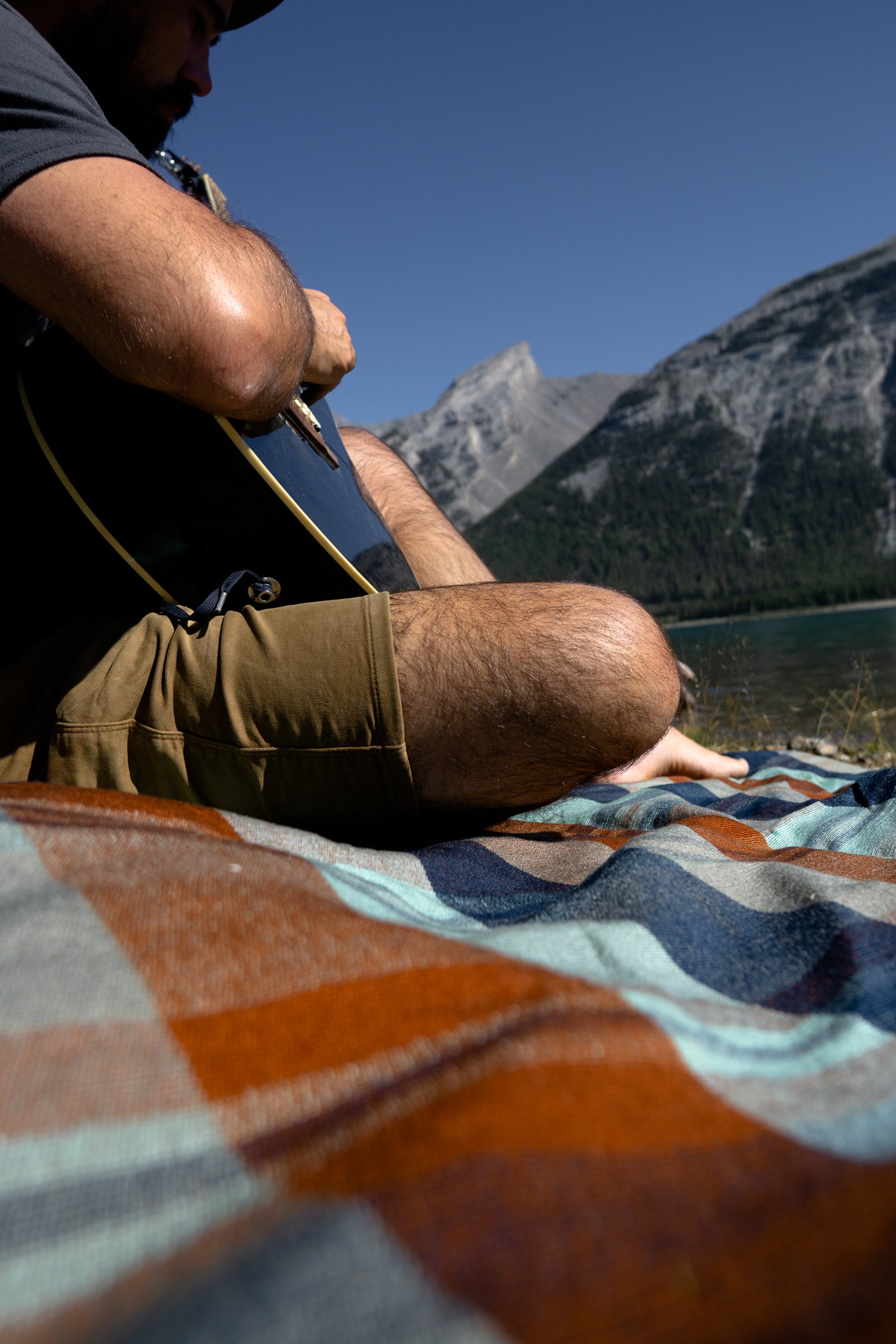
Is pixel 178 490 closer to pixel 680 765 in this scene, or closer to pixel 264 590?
pixel 264 590

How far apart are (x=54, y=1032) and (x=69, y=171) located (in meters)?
1.07

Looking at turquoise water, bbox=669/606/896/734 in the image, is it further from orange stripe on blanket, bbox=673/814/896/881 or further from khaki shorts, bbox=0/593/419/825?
khaki shorts, bbox=0/593/419/825

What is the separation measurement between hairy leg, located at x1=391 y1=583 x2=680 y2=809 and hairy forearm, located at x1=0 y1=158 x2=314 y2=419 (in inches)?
17.5

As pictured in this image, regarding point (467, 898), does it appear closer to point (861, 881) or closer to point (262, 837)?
point (262, 837)

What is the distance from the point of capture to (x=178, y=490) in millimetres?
1398

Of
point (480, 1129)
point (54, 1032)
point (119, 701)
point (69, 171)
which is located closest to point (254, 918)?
point (54, 1032)

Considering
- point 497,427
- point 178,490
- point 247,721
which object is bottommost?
point 497,427

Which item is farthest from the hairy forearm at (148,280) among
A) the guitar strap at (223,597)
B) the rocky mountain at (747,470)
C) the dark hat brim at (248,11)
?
the rocky mountain at (747,470)

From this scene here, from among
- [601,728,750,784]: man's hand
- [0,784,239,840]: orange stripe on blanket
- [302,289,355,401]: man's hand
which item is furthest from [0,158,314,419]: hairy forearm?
[601,728,750,784]: man's hand

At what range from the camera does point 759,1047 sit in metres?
0.57

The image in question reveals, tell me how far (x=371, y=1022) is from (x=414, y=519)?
1724 mm

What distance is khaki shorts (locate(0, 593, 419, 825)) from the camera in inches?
45.4

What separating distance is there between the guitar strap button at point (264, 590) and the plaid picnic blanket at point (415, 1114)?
667mm

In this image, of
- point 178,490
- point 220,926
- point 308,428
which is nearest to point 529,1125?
point 220,926
